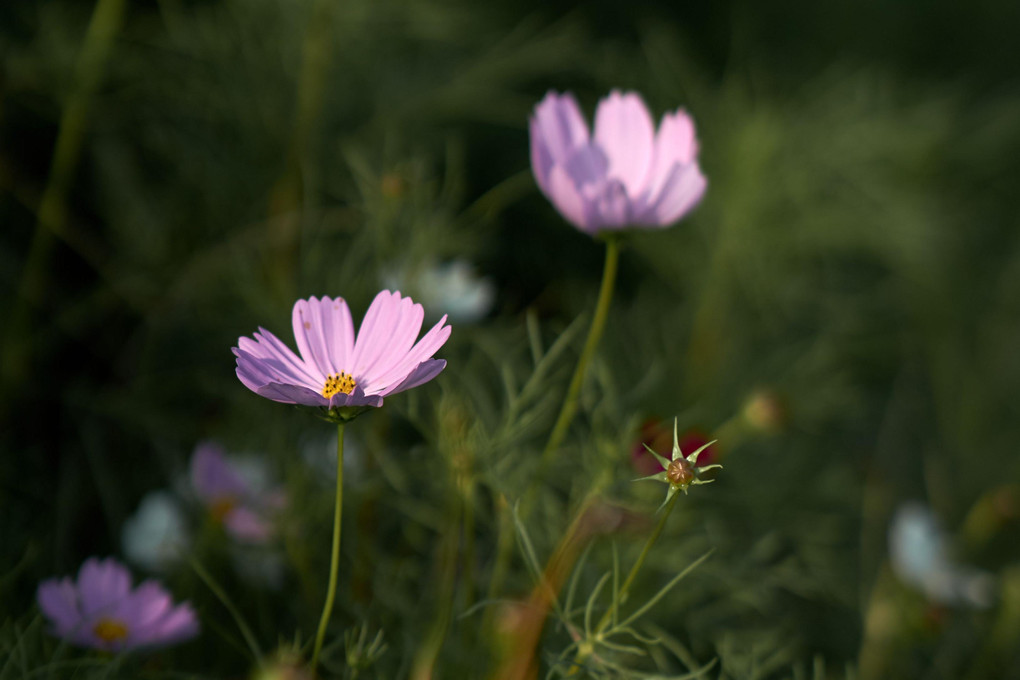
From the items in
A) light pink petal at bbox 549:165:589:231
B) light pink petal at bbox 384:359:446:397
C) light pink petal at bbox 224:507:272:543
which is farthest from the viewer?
light pink petal at bbox 224:507:272:543

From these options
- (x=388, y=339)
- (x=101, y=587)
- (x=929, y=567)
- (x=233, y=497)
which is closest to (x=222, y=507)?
(x=233, y=497)

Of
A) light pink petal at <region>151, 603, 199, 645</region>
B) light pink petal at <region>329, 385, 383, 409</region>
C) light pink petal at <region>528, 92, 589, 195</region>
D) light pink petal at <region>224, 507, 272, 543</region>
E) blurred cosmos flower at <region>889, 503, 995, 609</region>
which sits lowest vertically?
blurred cosmos flower at <region>889, 503, 995, 609</region>

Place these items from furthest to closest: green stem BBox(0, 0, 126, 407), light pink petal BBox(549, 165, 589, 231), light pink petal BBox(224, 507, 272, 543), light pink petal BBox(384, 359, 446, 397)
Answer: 1. green stem BBox(0, 0, 126, 407)
2. light pink petal BBox(224, 507, 272, 543)
3. light pink petal BBox(549, 165, 589, 231)
4. light pink petal BBox(384, 359, 446, 397)

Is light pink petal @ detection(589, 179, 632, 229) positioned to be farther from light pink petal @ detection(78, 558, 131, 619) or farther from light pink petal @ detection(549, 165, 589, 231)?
light pink petal @ detection(78, 558, 131, 619)

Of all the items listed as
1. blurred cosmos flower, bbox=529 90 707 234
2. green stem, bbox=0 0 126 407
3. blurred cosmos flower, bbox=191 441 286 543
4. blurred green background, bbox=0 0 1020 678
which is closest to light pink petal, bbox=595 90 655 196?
blurred cosmos flower, bbox=529 90 707 234

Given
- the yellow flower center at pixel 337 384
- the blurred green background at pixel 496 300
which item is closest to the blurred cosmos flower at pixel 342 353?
the yellow flower center at pixel 337 384

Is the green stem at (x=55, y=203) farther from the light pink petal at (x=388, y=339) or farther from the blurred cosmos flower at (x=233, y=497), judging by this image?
the light pink petal at (x=388, y=339)
